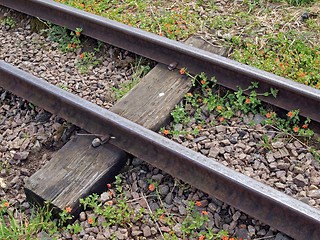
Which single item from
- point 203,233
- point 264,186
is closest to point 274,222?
point 264,186

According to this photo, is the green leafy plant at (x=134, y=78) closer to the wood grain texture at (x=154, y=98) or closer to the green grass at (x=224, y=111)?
the wood grain texture at (x=154, y=98)

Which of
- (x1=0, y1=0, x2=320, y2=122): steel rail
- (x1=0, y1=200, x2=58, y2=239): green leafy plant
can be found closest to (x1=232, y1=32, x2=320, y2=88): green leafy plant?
(x1=0, y1=0, x2=320, y2=122): steel rail

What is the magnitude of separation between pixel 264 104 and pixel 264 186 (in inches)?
40.7

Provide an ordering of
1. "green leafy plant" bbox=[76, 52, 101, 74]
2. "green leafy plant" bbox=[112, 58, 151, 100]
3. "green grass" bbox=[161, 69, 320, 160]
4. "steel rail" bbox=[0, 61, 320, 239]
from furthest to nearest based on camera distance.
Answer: "green leafy plant" bbox=[76, 52, 101, 74] < "green leafy plant" bbox=[112, 58, 151, 100] < "green grass" bbox=[161, 69, 320, 160] < "steel rail" bbox=[0, 61, 320, 239]

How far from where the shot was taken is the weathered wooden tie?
345cm

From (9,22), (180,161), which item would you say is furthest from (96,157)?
(9,22)

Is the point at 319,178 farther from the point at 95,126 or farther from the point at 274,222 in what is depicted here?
the point at 95,126

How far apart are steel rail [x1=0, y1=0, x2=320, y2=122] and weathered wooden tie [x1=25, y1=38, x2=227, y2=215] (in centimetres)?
20

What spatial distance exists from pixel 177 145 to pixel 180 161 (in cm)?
11

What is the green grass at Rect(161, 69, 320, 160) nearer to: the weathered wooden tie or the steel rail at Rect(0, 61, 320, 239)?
the weathered wooden tie

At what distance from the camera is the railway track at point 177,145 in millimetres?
3027

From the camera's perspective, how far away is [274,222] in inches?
120

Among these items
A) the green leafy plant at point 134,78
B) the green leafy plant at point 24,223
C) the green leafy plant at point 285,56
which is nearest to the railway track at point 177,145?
the green leafy plant at point 134,78

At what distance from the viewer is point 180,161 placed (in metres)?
3.40
